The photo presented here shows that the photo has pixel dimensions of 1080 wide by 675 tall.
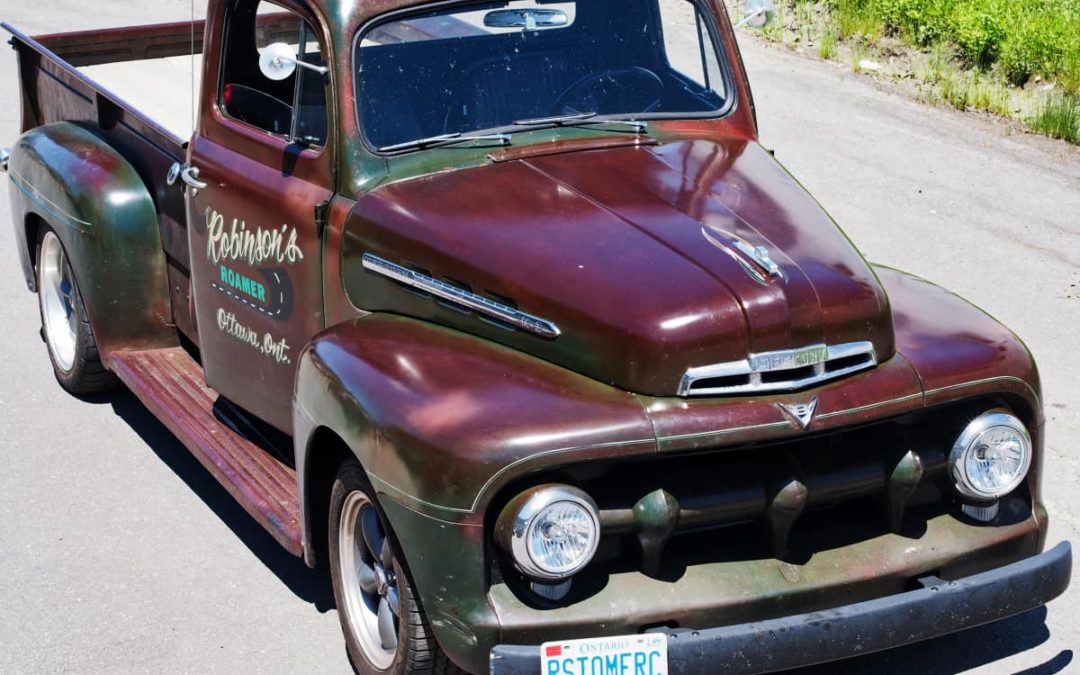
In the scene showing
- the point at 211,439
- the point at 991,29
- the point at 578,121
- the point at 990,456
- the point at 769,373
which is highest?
the point at 578,121

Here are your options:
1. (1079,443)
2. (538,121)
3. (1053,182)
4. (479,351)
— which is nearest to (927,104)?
(1053,182)

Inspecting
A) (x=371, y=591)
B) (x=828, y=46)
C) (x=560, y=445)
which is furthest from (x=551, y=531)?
(x=828, y=46)

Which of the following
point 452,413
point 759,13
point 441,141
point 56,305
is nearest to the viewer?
point 452,413

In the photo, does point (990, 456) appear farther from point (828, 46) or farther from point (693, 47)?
point (828, 46)

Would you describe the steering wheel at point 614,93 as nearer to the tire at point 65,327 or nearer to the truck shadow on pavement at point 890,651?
the truck shadow on pavement at point 890,651

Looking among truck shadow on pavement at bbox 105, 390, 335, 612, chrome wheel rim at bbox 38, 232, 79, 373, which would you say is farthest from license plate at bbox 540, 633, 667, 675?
chrome wheel rim at bbox 38, 232, 79, 373

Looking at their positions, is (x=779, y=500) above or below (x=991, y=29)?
above

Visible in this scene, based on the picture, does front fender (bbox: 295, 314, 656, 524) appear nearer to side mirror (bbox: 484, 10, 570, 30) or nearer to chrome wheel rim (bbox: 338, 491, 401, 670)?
chrome wheel rim (bbox: 338, 491, 401, 670)

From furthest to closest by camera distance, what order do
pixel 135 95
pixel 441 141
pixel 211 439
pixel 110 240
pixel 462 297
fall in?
pixel 135 95
pixel 110 240
pixel 211 439
pixel 441 141
pixel 462 297

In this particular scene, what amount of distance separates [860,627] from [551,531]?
81 centimetres

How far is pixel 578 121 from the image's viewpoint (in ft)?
15.1

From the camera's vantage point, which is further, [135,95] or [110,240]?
[135,95]

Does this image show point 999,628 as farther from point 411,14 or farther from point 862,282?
point 411,14

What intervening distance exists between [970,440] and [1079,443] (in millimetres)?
2099
